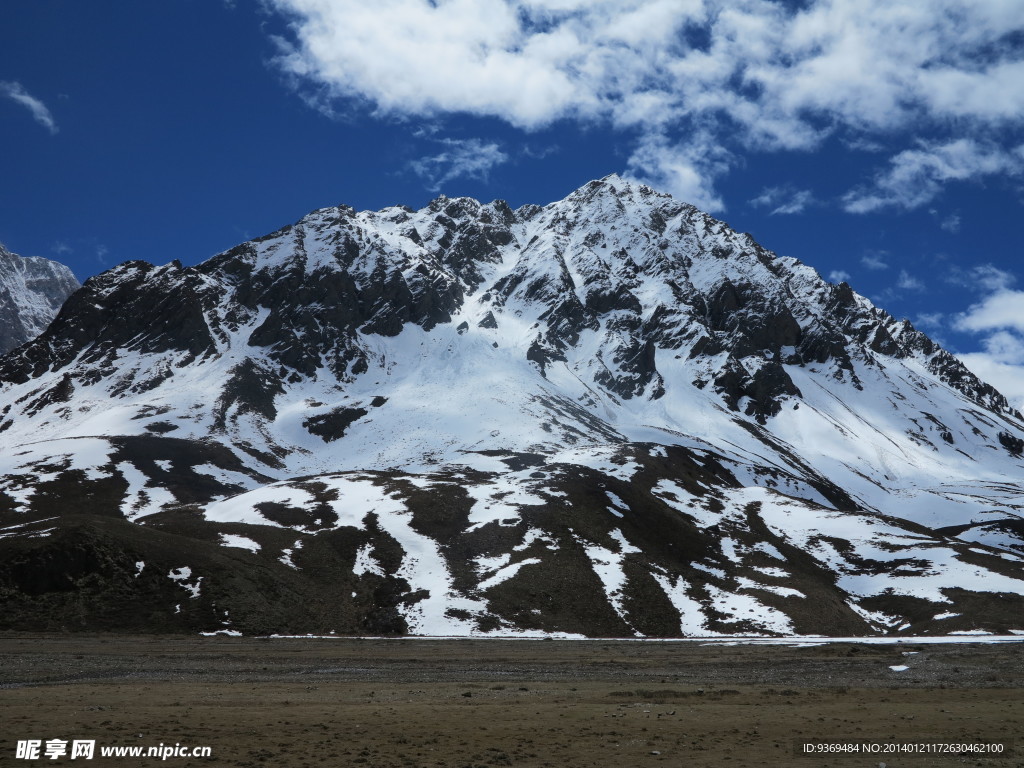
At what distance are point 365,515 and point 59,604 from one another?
45.6m

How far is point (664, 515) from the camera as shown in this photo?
398 ft

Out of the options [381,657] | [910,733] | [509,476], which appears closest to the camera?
[910,733]

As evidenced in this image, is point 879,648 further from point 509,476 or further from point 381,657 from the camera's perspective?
point 509,476

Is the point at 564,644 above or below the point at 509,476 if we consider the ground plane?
below

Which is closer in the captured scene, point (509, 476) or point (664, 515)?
point (664, 515)

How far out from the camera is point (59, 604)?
7144 cm

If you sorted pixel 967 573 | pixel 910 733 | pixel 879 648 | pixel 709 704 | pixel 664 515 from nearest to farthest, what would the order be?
pixel 910 733 < pixel 709 704 < pixel 879 648 < pixel 967 573 < pixel 664 515

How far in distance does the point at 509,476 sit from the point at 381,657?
85.2m

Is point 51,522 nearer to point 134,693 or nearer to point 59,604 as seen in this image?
point 59,604

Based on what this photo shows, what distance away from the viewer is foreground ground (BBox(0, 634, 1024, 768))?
22500 millimetres

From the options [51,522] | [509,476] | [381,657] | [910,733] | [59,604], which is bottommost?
[910,733]

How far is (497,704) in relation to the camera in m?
32.8

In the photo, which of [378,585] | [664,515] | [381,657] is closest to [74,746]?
[381,657]

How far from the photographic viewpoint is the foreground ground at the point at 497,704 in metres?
22.5
